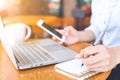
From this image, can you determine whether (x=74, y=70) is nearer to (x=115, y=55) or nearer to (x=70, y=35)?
(x=115, y=55)

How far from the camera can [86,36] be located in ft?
3.66

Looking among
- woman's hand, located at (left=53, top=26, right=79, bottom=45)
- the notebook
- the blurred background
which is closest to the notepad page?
the notebook

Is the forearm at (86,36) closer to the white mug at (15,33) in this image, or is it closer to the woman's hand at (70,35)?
the woman's hand at (70,35)

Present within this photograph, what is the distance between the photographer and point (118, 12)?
3.24 feet

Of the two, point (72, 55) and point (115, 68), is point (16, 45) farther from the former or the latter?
point (115, 68)

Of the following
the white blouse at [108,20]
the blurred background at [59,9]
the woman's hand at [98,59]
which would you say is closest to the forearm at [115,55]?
the woman's hand at [98,59]

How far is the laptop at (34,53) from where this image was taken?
714 millimetres

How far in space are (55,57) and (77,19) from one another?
115 inches

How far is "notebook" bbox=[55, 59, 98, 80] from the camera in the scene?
642 millimetres

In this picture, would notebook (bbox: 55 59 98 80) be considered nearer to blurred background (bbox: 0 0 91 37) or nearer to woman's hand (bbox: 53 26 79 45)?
woman's hand (bbox: 53 26 79 45)

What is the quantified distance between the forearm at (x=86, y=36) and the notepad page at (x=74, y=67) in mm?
364

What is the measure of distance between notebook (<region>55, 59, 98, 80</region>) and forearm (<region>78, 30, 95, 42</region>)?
368mm

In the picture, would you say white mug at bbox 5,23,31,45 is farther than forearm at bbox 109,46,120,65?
Yes

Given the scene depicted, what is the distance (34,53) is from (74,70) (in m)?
Result: 0.21
